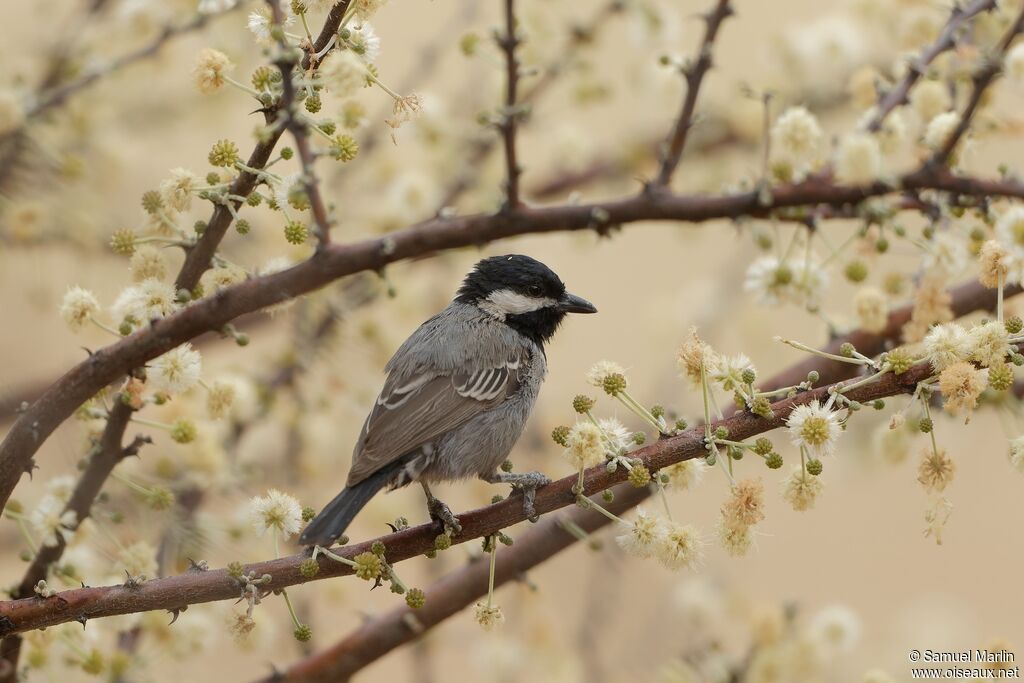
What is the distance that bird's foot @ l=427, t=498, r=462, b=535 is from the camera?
3099 millimetres

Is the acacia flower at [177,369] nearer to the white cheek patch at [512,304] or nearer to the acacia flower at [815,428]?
the acacia flower at [815,428]

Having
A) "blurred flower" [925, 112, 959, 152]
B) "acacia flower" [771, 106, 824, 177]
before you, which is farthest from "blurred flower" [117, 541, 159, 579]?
"blurred flower" [925, 112, 959, 152]

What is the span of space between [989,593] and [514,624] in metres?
3.74

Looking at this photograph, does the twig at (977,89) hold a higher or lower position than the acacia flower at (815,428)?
higher

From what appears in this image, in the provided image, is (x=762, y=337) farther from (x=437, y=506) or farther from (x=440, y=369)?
(x=437, y=506)

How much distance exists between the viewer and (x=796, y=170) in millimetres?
3623

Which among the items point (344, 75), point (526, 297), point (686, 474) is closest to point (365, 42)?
point (344, 75)

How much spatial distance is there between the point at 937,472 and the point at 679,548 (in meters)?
0.68

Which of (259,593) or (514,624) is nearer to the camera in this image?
(259,593)

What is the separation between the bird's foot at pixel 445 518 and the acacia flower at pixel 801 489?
2.98ft

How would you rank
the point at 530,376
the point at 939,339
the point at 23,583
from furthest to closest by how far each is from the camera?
the point at 530,376 → the point at 23,583 → the point at 939,339

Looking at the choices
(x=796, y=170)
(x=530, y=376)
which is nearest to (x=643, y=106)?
(x=530, y=376)

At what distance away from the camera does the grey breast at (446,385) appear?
4.01 m

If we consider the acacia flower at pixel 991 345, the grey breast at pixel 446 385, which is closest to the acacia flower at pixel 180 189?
the grey breast at pixel 446 385
